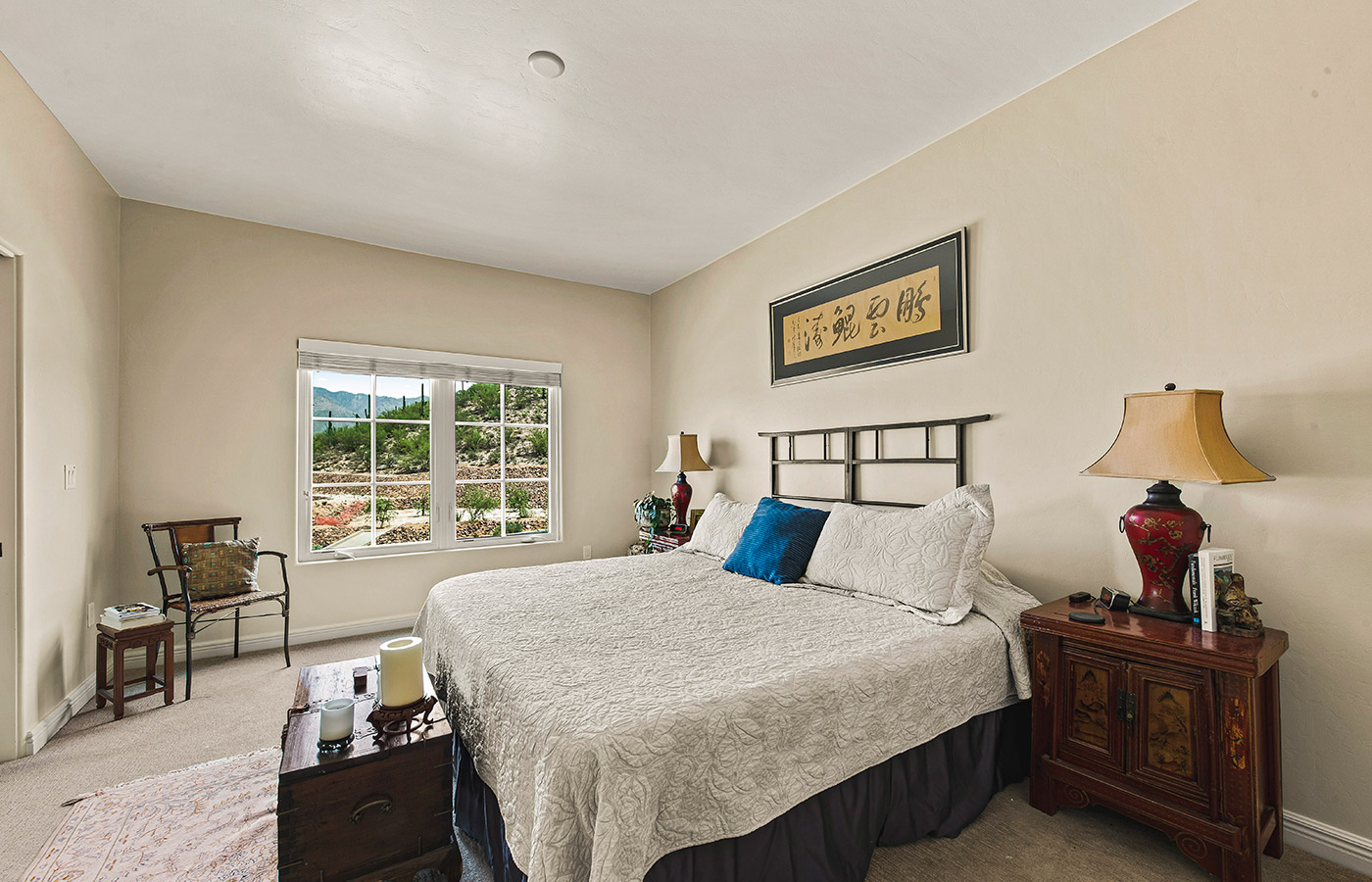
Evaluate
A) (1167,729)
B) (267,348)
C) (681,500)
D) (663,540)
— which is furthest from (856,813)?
(267,348)

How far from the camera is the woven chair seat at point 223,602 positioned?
319 cm

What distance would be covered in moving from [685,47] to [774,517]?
2.03 m

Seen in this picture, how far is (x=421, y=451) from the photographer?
442 cm

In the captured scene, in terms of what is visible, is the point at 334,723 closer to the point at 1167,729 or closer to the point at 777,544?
the point at 777,544

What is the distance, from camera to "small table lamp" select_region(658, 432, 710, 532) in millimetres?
4477

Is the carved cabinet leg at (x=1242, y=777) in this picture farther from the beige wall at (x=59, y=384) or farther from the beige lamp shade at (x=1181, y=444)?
the beige wall at (x=59, y=384)

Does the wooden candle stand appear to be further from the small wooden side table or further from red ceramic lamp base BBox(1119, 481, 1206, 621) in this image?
red ceramic lamp base BBox(1119, 481, 1206, 621)

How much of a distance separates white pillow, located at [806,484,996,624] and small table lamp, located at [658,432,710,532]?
1767 millimetres

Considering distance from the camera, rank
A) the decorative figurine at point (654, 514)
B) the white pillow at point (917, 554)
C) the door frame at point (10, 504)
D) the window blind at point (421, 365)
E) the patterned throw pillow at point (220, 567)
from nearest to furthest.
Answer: the white pillow at point (917, 554)
the door frame at point (10, 504)
the patterned throw pillow at point (220, 567)
the window blind at point (421, 365)
the decorative figurine at point (654, 514)

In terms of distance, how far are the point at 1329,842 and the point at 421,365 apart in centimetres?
484

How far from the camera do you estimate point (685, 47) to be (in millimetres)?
2279

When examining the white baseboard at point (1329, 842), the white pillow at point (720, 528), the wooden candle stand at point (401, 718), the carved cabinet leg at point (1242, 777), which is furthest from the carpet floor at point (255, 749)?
the white pillow at point (720, 528)

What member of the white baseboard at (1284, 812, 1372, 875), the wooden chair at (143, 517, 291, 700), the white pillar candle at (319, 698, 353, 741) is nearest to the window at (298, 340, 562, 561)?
the wooden chair at (143, 517, 291, 700)

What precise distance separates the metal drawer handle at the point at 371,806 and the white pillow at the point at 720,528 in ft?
6.59
